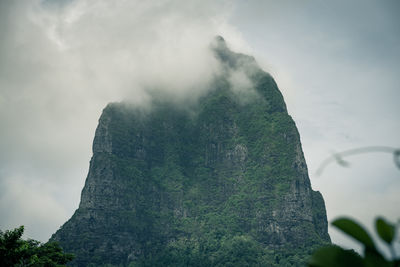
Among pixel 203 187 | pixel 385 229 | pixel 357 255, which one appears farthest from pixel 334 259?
pixel 203 187

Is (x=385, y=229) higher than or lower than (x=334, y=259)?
higher

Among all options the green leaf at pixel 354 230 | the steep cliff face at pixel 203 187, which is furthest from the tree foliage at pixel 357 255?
the steep cliff face at pixel 203 187

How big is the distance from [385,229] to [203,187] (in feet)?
346

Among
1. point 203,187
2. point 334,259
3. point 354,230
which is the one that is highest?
point 203,187

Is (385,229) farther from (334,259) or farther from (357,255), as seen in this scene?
(334,259)

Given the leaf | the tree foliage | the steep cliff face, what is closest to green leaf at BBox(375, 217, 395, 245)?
the tree foliage

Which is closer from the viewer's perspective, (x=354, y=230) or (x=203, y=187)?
(x=354, y=230)

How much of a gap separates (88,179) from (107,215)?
41.3 ft

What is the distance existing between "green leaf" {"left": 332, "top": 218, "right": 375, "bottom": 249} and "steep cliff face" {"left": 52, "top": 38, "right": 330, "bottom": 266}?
7940 centimetres

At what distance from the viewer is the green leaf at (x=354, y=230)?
1.81 metres

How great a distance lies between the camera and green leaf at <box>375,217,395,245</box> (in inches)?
69.2

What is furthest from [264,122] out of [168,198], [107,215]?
[107,215]

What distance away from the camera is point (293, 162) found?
94438 millimetres

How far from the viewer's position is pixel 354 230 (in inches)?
71.4
